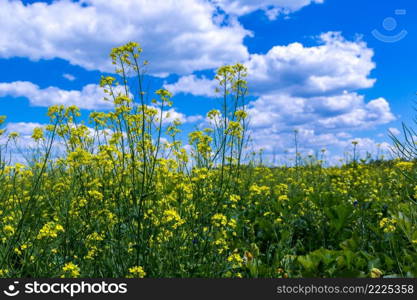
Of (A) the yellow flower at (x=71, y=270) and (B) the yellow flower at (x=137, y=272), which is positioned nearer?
(A) the yellow flower at (x=71, y=270)

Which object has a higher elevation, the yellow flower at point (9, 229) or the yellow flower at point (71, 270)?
the yellow flower at point (9, 229)

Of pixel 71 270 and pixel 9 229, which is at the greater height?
pixel 9 229

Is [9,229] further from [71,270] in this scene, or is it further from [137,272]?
[137,272]

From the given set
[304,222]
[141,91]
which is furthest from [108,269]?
[304,222]

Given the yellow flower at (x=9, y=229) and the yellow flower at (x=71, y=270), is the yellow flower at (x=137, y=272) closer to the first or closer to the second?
the yellow flower at (x=71, y=270)

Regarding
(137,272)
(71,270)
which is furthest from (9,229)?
(137,272)

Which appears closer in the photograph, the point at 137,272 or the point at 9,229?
the point at 137,272

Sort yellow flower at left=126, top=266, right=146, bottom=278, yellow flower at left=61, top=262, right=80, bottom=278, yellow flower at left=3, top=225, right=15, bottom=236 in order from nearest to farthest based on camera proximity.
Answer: yellow flower at left=61, top=262, right=80, bottom=278, yellow flower at left=126, top=266, right=146, bottom=278, yellow flower at left=3, top=225, right=15, bottom=236

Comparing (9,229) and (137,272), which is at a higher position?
(9,229)

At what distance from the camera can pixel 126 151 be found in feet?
13.1

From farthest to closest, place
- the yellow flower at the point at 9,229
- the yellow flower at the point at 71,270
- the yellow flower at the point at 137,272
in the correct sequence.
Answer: the yellow flower at the point at 9,229
the yellow flower at the point at 137,272
the yellow flower at the point at 71,270

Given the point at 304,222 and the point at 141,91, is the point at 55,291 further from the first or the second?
the point at 304,222

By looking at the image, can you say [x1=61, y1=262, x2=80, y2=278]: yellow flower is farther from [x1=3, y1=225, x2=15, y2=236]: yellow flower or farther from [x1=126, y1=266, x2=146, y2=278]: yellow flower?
[x1=3, y1=225, x2=15, y2=236]: yellow flower

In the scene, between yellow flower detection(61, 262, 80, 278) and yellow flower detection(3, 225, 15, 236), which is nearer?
yellow flower detection(61, 262, 80, 278)
